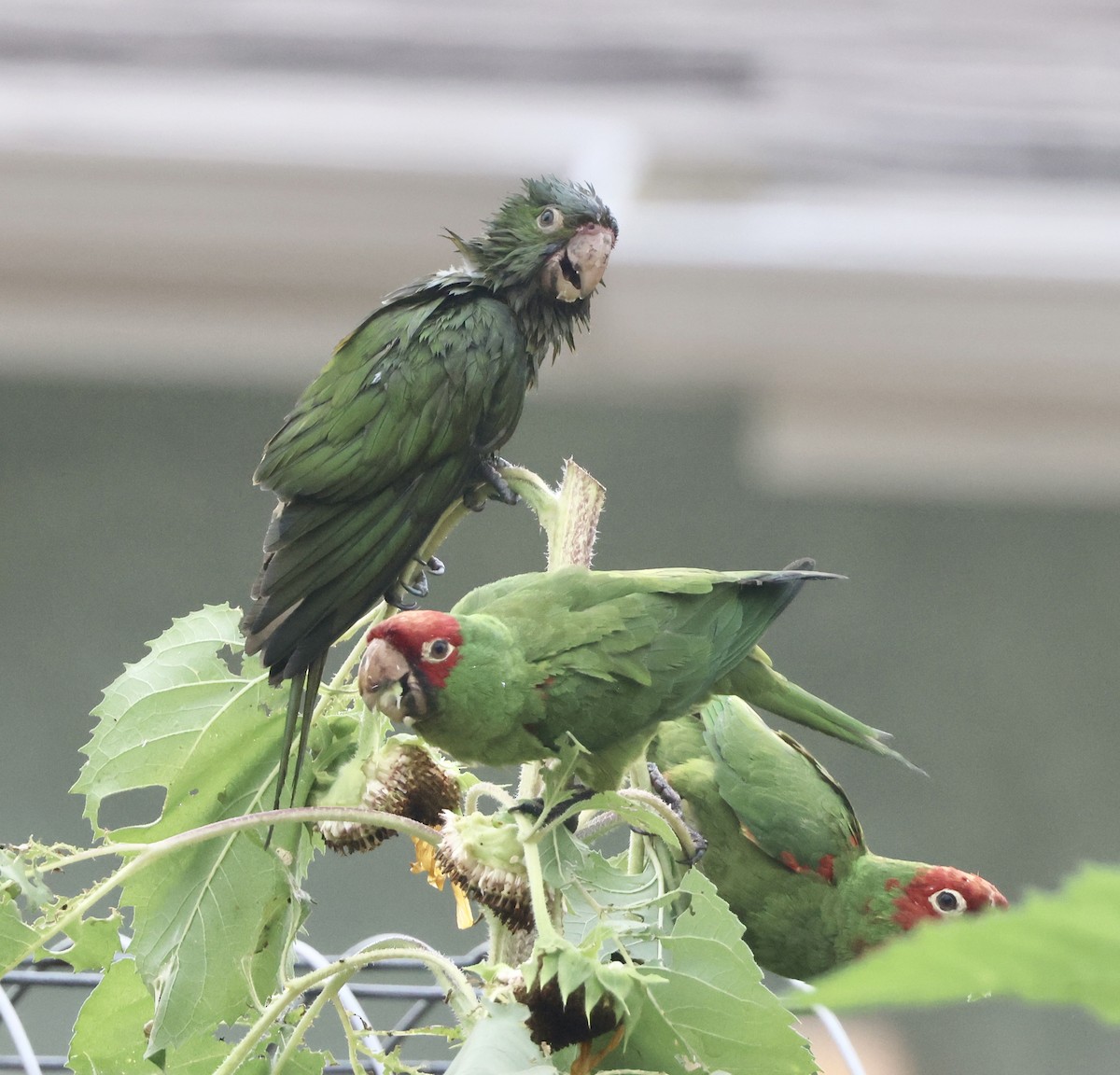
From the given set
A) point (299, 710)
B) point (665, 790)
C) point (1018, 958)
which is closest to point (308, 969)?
point (665, 790)

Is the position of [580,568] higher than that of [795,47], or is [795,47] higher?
[795,47]

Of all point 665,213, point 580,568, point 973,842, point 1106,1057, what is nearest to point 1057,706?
point 973,842

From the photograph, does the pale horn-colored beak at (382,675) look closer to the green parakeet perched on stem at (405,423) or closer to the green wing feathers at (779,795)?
the green parakeet perched on stem at (405,423)

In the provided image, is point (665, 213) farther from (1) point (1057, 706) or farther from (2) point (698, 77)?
(1) point (1057, 706)

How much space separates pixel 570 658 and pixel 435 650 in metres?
0.09

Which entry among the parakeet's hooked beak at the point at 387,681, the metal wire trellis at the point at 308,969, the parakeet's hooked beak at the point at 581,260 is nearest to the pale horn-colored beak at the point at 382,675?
the parakeet's hooked beak at the point at 387,681

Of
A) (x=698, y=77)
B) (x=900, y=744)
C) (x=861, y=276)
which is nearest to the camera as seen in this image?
(x=861, y=276)

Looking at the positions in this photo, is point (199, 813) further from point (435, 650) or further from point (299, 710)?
point (435, 650)

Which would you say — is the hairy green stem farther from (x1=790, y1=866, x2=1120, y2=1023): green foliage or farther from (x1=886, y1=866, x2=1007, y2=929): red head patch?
(x1=790, y1=866, x2=1120, y2=1023): green foliage

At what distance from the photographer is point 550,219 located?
0.97 m

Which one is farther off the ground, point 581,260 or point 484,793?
point 581,260

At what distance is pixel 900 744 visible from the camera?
2879mm

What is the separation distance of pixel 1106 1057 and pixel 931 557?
1.20 metres

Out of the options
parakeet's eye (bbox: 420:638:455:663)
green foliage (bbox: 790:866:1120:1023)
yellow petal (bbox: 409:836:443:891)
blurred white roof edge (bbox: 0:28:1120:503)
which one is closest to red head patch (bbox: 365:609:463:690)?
parakeet's eye (bbox: 420:638:455:663)
